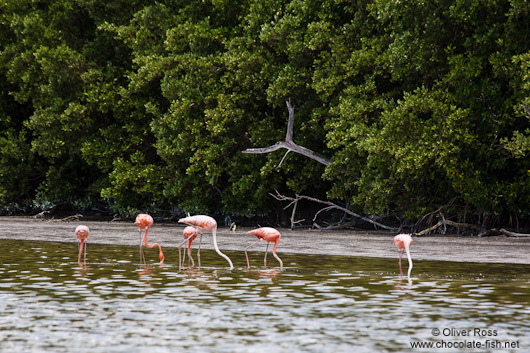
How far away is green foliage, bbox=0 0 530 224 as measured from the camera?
23891 mm

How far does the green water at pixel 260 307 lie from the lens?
316 inches

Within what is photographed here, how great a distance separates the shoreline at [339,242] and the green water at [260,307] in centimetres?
239

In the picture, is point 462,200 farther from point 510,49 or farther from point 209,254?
point 209,254

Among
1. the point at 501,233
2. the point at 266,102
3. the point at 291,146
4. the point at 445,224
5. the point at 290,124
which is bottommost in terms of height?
the point at 501,233

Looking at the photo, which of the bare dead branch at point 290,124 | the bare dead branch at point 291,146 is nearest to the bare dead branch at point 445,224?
the bare dead branch at point 291,146

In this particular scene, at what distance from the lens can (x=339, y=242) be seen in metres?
22.5

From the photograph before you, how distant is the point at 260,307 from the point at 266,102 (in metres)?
21.4

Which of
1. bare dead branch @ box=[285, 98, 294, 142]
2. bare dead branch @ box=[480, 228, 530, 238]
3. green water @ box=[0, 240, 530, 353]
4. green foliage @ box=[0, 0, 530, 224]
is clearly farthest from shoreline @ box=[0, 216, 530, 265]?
bare dead branch @ box=[285, 98, 294, 142]

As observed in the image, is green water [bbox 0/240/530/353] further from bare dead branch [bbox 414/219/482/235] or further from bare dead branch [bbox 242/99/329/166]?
bare dead branch [bbox 242/99/329/166]

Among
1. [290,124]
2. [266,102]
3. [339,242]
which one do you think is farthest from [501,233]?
[266,102]

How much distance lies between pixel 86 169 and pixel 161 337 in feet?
105

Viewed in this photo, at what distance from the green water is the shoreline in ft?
7.84

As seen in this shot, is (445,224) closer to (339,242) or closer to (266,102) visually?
(339,242)

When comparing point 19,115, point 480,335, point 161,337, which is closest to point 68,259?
point 161,337
